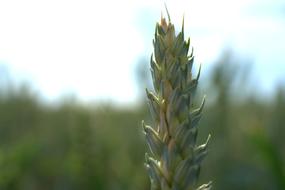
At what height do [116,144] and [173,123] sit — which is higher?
[116,144]

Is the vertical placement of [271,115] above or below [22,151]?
above

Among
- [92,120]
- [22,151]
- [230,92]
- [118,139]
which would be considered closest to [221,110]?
[230,92]

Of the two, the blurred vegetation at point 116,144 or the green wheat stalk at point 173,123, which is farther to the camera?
the blurred vegetation at point 116,144

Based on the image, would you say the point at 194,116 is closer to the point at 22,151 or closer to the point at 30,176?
the point at 22,151

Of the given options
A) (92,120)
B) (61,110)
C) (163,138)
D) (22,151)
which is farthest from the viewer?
(61,110)

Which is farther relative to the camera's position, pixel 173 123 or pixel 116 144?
pixel 116 144
